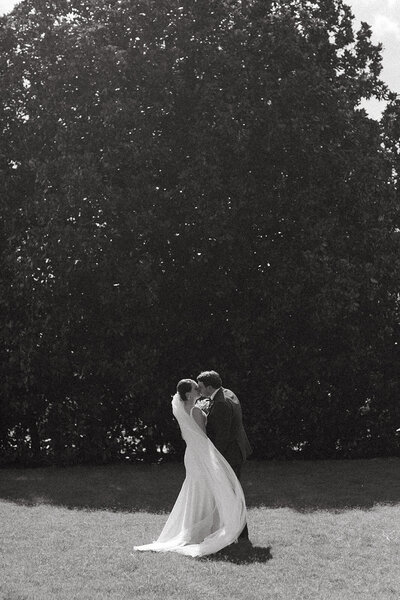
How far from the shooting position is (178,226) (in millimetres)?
19312

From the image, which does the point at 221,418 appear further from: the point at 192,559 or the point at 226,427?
the point at 192,559

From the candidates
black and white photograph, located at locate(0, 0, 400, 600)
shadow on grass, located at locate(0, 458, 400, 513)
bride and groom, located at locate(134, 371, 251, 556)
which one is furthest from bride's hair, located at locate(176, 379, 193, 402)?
black and white photograph, located at locate(0, 0, 400, 600)

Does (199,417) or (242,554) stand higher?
(199,417)

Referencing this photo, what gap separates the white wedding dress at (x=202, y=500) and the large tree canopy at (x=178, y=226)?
7.74 meters

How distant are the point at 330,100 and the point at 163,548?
39.5ft

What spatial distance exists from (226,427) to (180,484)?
650 cm

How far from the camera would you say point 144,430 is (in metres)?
20.2

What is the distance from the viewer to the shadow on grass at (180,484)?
15.0m

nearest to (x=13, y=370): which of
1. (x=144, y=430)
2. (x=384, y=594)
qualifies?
(x=144, y=430)

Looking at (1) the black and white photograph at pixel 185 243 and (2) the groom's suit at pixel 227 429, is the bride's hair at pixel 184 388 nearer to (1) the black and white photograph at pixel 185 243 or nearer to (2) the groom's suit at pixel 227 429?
(2) the groom's suit at pixel 227 429

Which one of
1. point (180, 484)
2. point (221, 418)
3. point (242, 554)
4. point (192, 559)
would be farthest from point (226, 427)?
point (180, 484)

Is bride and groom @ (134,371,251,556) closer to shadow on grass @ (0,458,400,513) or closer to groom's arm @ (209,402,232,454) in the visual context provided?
groom's arm @ (209,402,232,454)

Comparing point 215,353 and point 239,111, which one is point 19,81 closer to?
point 239,111

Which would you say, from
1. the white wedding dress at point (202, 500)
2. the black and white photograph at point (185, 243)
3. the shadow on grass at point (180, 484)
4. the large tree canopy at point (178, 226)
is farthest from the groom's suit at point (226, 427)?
the large tree canopy at point (178, 226)
